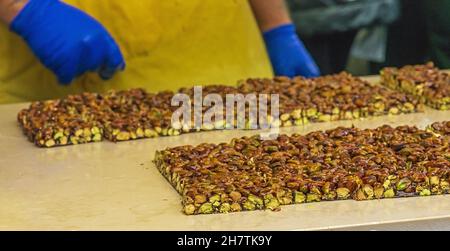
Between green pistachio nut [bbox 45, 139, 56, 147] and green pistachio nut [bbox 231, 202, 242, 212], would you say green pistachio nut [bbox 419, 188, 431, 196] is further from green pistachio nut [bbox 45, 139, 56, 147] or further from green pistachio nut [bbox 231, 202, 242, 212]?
green pistachio nut [bbox 45, 139, 56, 147]

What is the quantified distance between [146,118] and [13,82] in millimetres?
866

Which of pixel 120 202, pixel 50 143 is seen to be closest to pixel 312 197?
pixel 120 202

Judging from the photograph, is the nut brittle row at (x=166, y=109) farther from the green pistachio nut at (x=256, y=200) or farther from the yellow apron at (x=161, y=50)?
the green pistachio nut at (x=256, y=200)

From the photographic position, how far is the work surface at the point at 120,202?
1.88 m

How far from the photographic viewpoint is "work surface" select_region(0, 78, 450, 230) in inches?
74.1

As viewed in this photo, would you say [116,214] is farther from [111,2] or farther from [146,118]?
[111,2]

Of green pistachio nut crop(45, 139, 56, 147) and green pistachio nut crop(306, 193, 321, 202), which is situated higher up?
green pistachio nut crop(45, 139, 56, 147)

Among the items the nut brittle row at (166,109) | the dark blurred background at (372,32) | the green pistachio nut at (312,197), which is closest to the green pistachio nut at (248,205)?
the green pistachio nut at (312,197)

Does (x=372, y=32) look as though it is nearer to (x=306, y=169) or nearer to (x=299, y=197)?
(x=306, y=169)

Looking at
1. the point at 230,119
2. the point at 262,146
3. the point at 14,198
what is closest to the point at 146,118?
the point at 230,119

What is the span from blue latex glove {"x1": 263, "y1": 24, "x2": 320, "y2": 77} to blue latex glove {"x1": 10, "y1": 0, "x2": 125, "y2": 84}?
30.0 inches

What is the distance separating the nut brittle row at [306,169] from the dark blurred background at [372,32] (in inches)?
107

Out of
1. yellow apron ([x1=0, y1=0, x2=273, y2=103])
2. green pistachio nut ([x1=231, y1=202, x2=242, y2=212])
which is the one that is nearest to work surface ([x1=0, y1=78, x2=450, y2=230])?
green pistachio nut ([x1=231, y1=202, x2=242, y2=212])

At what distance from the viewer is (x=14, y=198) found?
81.7 inches
